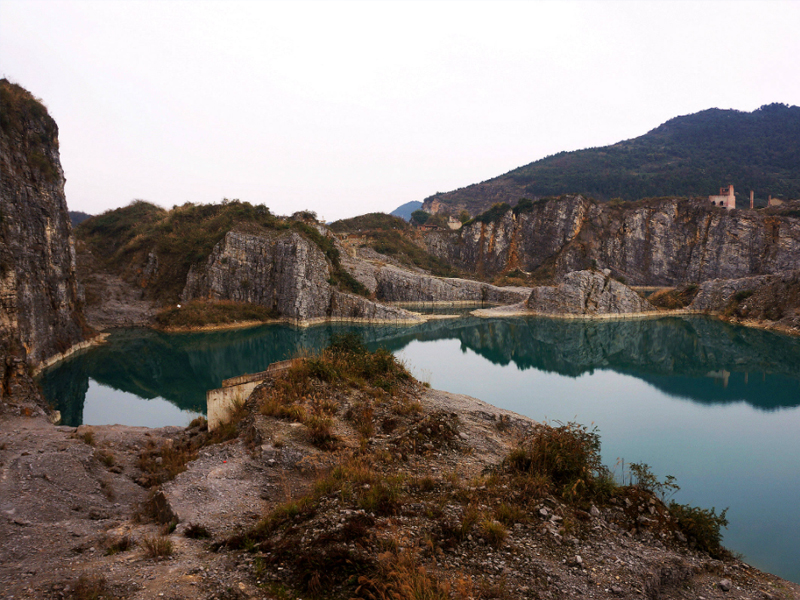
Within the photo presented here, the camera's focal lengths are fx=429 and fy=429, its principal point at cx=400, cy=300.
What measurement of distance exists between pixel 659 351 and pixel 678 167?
118953 millimetres

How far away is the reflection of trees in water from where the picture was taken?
2438 cm

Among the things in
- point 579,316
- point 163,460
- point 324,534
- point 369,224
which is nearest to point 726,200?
point 579,316

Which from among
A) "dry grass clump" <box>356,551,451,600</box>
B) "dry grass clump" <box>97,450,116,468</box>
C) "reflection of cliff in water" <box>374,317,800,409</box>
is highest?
"dry grass clump" <box>356,551,451,600</box>

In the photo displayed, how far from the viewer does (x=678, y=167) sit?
128250 mm

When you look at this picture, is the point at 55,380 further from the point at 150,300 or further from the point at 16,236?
the point at 150,300

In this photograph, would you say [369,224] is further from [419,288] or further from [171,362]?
[171,362]

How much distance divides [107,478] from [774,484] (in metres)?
18.0

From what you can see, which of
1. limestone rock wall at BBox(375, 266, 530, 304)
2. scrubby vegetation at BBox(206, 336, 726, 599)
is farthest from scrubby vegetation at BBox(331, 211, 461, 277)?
scrubby vegetation at BBox(206, 336, 726, 599)

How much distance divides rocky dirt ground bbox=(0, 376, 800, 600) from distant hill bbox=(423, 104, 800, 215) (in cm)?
12462

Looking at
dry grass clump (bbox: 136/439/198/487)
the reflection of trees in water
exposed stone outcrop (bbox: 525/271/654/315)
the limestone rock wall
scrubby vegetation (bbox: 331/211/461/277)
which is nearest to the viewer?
dry grass clump (bbox: 136/439/198/487)

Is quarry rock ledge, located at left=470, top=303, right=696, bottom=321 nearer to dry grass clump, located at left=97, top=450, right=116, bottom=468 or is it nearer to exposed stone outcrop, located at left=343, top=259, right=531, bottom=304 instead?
exposed stone outcrop, located at left=343, top=259, right=531, bottom=304

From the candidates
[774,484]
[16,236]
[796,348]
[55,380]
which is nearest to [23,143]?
[16,236]

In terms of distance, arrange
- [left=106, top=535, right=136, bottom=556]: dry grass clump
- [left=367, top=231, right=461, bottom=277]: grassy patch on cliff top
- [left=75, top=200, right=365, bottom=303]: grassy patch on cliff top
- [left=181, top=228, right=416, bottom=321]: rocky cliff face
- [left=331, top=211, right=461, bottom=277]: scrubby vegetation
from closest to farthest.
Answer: [left=106, top=535, right=136, bottom=556]: dry grass clump < [left=181, top=228, right=416, bottom=321]: rocky cliff face < [left=75, top=200, right=365, bottom=303]: grassy patch on cliff top < [left=367, top=231, right=461, bottom=277]: grassy patch on cliff top < [left=331, top=211, right=461, bottom=277]: scrubby vegetation

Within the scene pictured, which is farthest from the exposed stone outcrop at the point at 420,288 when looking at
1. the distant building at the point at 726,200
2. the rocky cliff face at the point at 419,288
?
the distant building at the point at 726,200
